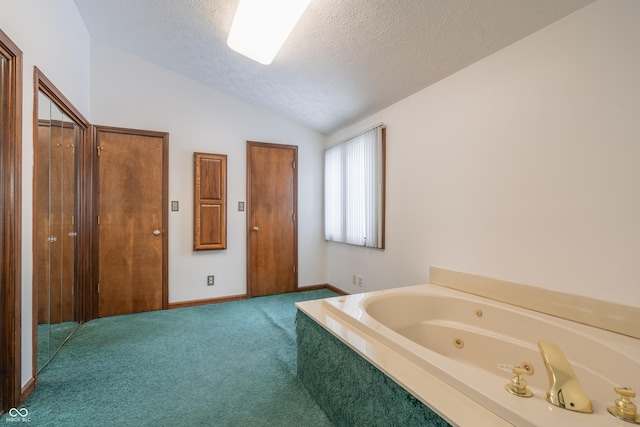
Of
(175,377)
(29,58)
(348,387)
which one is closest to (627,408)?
(348,387)

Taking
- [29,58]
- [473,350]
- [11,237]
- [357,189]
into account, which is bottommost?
[473,350]

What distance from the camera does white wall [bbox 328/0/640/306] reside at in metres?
1.37

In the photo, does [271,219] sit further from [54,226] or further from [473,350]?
[473,350]

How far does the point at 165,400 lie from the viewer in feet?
5.49

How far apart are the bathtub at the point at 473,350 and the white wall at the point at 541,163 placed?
245mm

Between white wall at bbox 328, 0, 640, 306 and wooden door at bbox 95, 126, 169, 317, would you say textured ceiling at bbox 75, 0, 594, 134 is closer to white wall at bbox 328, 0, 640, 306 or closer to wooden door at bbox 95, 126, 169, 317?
white wall at bbox 328, 0, 640, 306

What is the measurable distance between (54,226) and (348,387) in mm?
2371

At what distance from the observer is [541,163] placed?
167 cm

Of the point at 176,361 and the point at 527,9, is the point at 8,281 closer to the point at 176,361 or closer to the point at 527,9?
the point at 176,361

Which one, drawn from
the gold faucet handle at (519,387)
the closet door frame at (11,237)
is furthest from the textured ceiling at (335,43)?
the gold faucet handle at (519,387)

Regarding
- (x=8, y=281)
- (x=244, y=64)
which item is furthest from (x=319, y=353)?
(x=244, y=64)

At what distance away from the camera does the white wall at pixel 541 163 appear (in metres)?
1.37

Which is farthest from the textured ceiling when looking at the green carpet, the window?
the green carpet

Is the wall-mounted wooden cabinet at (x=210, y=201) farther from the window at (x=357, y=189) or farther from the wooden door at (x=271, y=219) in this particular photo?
the window at (x=357, y=189)
